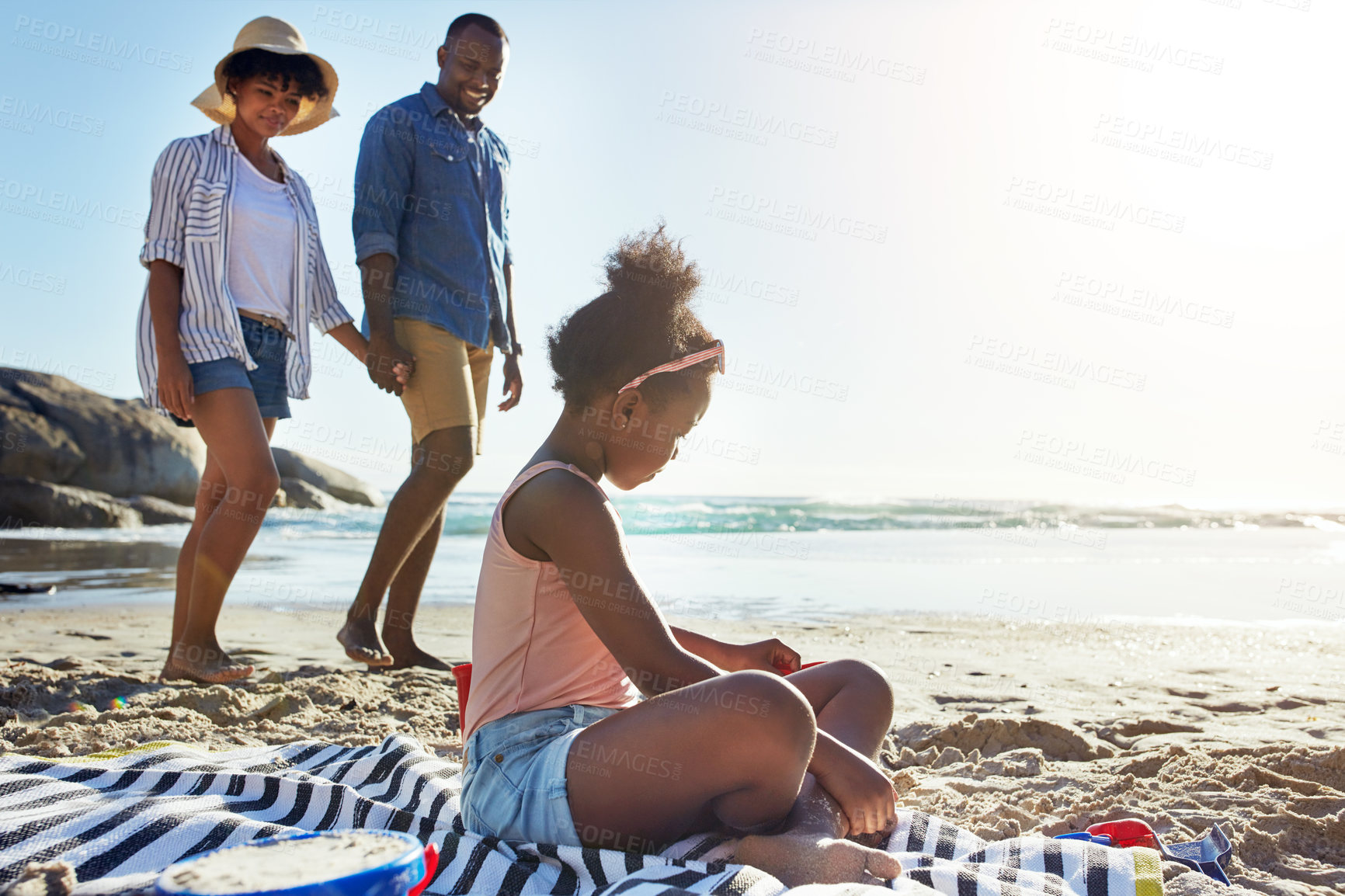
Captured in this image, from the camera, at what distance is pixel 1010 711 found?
321cm

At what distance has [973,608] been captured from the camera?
6219 millimetres

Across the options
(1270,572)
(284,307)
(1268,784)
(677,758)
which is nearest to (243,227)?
(284,307)

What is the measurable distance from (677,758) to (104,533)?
38.6 ft

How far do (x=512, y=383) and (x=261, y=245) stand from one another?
3.94 ft

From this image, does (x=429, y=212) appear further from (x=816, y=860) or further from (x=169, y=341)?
(x=816, y=860)

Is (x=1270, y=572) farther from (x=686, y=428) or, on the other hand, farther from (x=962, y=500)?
(x=962, y=500)

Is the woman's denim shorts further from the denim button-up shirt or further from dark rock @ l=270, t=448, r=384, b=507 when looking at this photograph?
dark rock @ l=270, t=448, r=384, b=507

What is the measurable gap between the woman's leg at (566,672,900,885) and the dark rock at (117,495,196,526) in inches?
515

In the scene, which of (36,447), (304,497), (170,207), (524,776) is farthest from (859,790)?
(304,497)

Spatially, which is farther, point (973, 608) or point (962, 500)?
point (962, 500)

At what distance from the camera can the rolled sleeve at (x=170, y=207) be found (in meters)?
3.24

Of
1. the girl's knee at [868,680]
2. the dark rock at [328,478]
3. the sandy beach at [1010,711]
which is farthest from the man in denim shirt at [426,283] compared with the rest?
the dark rock at [328,478]

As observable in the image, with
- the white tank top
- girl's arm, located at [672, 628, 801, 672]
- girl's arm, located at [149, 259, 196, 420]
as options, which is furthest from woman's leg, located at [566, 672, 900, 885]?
the white tank top

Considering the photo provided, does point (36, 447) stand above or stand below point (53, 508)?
above
